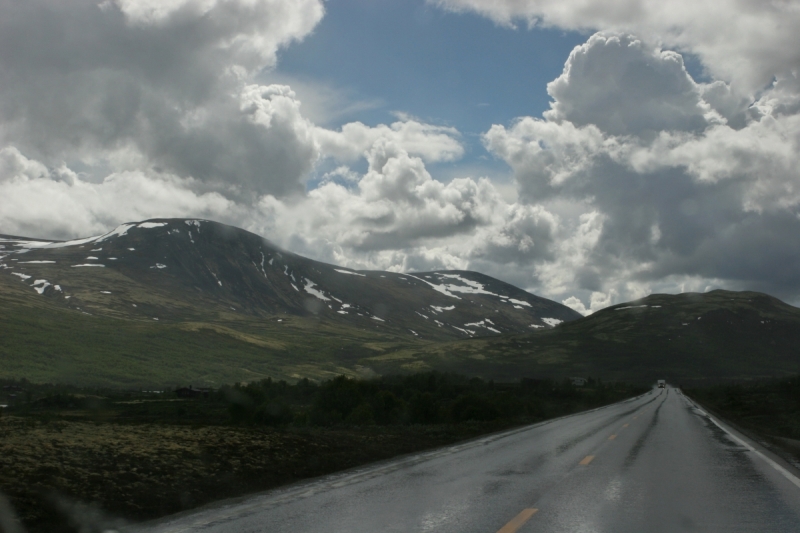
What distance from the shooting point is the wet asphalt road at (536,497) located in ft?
31.6

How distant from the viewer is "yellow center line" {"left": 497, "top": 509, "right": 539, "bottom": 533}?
30.0 ft

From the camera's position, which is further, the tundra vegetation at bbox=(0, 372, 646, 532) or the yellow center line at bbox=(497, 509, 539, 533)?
the tundra vegetation at bbox=(0, 372, 646, 532)

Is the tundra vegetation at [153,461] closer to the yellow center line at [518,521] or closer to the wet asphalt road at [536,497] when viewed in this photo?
the wet asphalt road at [536,497]

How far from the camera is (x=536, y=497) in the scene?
11.8 m

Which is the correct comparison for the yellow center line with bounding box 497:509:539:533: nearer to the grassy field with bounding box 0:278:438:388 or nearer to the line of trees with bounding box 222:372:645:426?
the line of trees with bounding box 222:372:645:426

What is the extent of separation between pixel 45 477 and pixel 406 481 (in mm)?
6719

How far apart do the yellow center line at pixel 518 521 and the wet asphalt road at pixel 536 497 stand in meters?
0.02

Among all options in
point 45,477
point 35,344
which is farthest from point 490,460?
point 35,344

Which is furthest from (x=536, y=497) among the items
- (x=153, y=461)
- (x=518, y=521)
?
(x=153, y=461)

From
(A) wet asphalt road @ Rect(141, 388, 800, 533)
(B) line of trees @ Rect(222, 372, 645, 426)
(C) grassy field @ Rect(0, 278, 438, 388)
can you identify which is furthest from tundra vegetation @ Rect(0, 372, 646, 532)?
(C) grassy field @ Rect(0, 278, 438, 388)

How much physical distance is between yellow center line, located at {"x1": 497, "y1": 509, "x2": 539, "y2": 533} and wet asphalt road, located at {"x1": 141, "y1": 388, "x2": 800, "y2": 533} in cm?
2

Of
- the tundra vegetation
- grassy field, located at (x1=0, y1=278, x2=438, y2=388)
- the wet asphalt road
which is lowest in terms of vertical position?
the wet asphalt road

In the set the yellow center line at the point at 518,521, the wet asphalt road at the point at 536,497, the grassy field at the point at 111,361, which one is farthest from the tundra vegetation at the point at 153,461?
the grassy field at the point at 111,361

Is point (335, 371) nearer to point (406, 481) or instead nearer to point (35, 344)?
point (35, 344)
